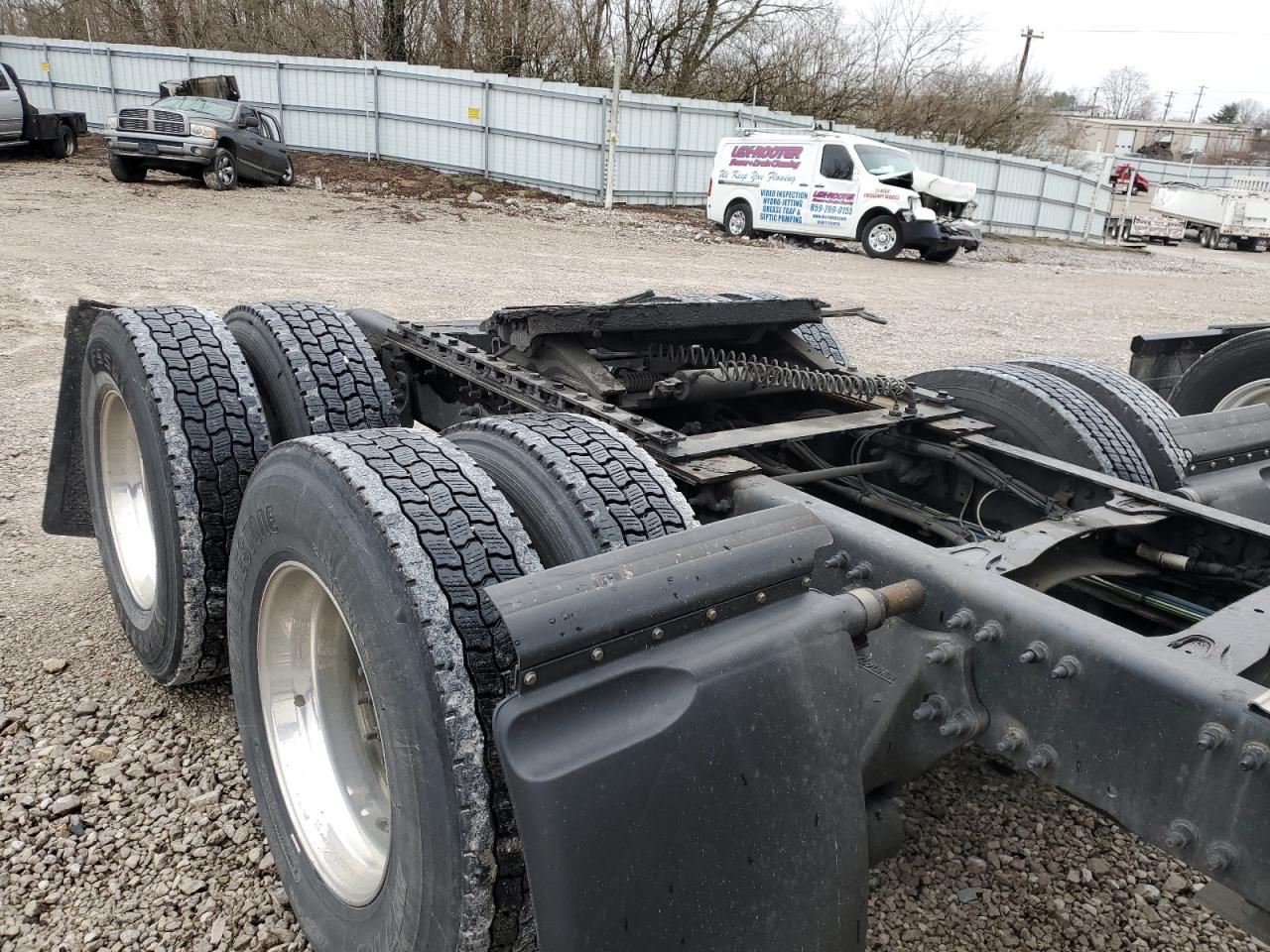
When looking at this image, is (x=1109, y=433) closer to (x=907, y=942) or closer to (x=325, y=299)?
(x=907, y=942)

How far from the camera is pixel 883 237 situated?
59.9 ft

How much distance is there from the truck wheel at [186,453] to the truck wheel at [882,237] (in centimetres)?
1653

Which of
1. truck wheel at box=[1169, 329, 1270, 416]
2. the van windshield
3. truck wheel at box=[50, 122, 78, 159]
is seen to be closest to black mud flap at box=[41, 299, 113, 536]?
truck wheel at box=[1169, 329, 1270, 416]

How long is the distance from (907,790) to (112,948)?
6.64ft

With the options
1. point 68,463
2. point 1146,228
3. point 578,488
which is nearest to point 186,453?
point 68,463

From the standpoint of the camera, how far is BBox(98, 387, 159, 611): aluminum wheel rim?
3.36m

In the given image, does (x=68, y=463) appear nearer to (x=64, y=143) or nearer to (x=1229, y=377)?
(x=1229, y=377)

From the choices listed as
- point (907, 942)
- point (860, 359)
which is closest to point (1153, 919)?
point (907, 942)

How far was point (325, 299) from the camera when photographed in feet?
31.7

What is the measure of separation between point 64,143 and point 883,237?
16.9 metres

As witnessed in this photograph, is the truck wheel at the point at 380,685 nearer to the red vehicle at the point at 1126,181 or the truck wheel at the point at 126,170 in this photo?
the truck wheel at the point at 126,170

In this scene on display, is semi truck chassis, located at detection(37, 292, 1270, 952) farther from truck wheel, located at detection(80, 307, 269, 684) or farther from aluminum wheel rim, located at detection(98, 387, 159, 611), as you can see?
aluminum wheel rim, located at detection(98, 387, 159, 611)

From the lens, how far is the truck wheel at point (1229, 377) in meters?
4.45

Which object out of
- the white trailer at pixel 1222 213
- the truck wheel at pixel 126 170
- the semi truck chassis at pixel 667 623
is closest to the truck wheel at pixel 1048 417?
the semi truck chassis at pixel 667 623
